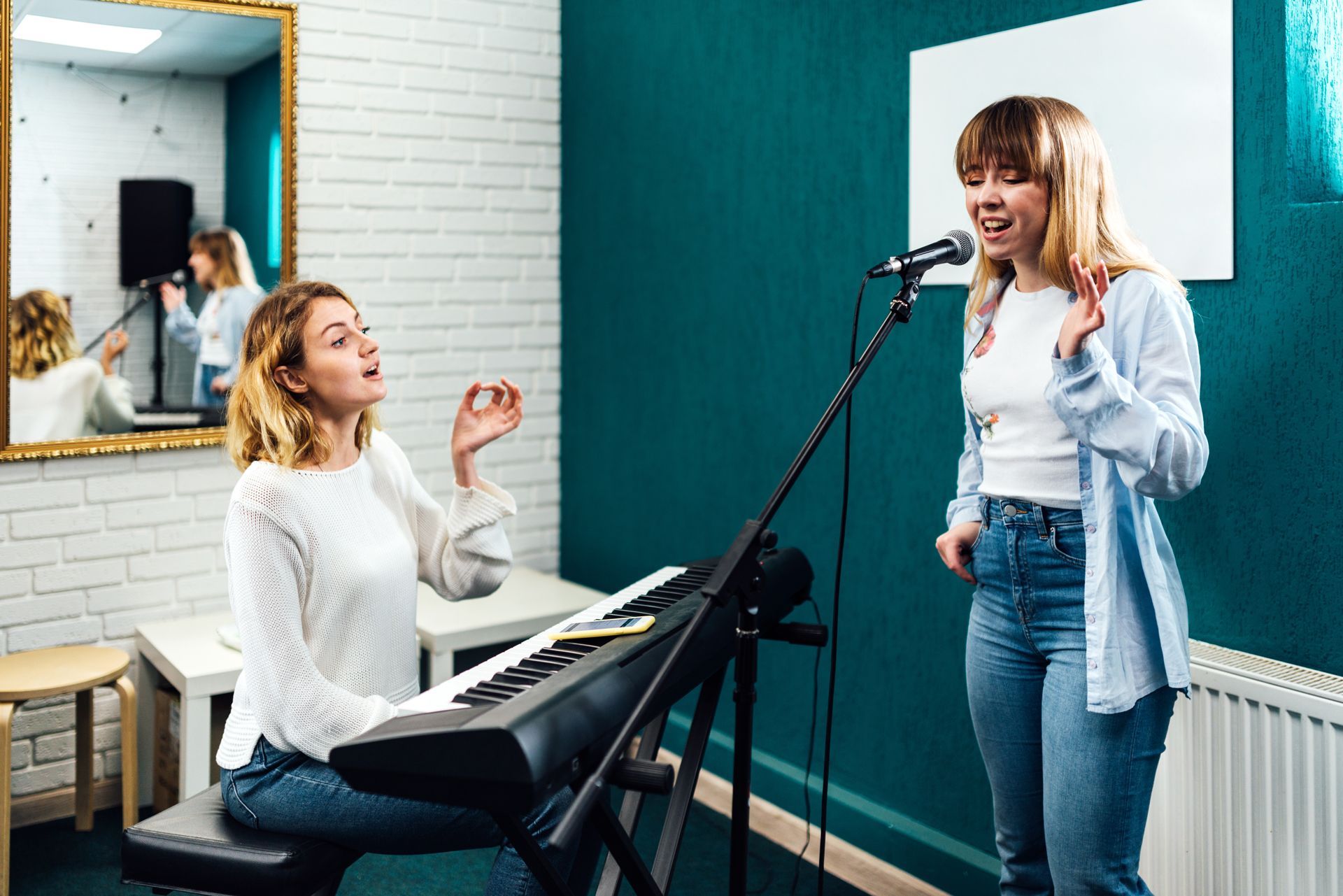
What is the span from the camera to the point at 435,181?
3.63 meters

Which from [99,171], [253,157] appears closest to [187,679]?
[99,171]

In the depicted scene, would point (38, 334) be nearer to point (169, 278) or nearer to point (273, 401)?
point (169, 278)

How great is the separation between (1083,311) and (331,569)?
117 centimetres

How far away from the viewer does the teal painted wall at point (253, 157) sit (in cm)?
323

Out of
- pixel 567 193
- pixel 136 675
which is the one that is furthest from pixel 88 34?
pixel 136 675

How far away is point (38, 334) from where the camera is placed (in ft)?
9.78

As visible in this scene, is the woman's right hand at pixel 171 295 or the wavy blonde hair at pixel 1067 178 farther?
the woman's right hand at pixel 171 295

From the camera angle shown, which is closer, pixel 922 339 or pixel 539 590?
pixel 922 339

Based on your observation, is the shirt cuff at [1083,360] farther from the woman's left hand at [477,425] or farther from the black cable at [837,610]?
the woman's left hand at [477,425]

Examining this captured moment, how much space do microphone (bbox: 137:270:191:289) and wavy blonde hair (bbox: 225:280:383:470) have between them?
127cm

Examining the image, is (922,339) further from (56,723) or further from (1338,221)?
(56,723)

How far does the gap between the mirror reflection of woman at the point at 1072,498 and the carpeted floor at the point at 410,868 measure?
1024 millimetres

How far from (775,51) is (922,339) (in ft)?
2.86

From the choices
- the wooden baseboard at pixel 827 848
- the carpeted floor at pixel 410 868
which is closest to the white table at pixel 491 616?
the carpeted floor at pixel 410 868
